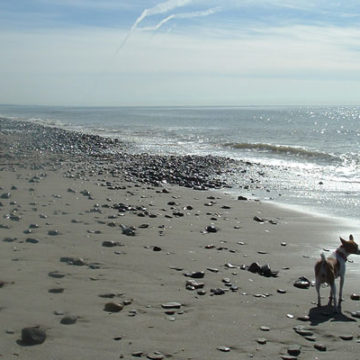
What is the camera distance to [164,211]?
420 inches

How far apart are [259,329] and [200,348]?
2.52 ft

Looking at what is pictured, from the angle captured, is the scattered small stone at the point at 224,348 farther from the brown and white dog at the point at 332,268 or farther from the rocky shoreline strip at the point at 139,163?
the rocky shoreline strip at the point at 139,163

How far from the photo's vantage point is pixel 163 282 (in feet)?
19.7

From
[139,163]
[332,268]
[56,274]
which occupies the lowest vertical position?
[56,274]

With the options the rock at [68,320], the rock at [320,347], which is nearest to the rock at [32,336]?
the rock at [68,320]

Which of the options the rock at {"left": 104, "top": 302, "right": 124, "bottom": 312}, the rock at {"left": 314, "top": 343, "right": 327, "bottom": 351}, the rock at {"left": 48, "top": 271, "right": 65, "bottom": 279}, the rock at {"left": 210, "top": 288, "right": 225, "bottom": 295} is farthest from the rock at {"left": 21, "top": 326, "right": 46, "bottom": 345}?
the rock at {"left": 314, "top": 343, "right": 327, "bottom": 351}

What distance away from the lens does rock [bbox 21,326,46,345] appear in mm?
4195

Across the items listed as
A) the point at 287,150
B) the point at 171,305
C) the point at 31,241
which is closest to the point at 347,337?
the point at 171,305

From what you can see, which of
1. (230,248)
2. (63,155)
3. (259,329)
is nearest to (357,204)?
(230,248)

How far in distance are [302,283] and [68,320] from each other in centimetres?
310

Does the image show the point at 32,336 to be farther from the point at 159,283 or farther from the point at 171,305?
the point at 159,283

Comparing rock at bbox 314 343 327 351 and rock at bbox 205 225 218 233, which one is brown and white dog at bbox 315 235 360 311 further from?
rock at bbox 205 225 218 233

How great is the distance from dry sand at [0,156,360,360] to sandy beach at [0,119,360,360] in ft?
0.05

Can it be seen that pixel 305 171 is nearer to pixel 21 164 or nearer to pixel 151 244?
pixel 21 164
